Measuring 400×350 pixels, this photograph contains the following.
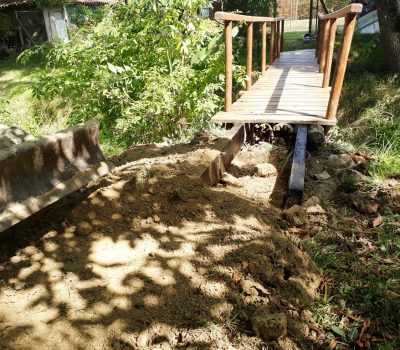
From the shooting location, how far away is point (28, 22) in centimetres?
2177

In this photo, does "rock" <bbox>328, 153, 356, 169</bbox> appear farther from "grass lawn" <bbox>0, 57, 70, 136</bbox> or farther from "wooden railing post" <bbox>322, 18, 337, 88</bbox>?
"grass lawn" <bbox>0, 57, 70, 136</bbox>

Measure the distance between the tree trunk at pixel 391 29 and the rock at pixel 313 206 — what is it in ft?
23.3

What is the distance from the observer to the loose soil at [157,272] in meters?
1.80

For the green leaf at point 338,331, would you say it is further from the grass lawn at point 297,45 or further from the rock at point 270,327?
the grass lawn at point 297,45

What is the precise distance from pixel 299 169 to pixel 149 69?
333cm

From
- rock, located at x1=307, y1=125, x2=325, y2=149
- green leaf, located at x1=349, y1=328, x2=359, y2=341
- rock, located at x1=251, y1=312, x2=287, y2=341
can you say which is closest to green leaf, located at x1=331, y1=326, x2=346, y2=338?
green leaf, located at x1=349, y1=328, x2=359, y2=341

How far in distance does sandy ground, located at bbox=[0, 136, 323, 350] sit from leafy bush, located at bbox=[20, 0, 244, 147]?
2910mm

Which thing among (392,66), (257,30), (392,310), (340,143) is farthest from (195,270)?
(257,30)

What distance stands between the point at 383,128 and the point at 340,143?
1727 mm

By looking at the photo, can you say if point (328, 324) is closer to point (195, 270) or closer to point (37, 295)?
point (195, 270)

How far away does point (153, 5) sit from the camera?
4926 mm

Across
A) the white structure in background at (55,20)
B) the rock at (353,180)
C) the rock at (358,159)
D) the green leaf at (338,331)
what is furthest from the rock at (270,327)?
the white structure in background at (55,20)

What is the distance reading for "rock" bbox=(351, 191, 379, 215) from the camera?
3111mm

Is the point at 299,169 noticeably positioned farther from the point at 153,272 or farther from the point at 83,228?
the point at 83,228
